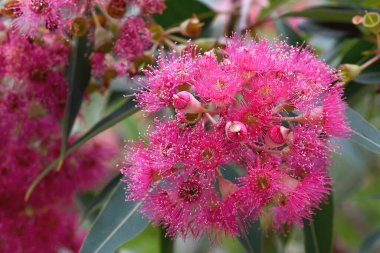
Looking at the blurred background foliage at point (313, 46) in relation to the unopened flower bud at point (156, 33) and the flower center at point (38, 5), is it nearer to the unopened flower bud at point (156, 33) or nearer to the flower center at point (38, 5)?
the unopened flower bud at point (156, 33)

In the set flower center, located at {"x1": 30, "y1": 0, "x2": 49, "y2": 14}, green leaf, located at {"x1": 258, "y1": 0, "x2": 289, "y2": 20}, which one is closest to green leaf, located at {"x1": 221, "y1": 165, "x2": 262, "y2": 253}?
flower center, located at {"x1": 30, "y1": 0, "x2": 49, "y2": 14}

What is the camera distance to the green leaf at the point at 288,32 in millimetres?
1780

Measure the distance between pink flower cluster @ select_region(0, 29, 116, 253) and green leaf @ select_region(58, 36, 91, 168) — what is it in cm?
3

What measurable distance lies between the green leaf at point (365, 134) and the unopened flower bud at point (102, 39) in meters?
0.53

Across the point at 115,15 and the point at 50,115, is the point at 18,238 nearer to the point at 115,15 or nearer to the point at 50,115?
the point at 50,115

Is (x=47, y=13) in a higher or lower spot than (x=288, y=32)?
higher

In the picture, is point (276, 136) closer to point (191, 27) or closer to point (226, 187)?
point (226, 187)

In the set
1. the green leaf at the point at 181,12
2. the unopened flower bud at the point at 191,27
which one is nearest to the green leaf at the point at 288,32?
the green leaf at the point at 181,12

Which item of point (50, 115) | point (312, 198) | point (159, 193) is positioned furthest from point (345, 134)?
point (50, 115)

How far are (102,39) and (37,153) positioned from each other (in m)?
0.36

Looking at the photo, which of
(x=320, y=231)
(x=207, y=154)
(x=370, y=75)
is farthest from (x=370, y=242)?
(x=207, y=154)

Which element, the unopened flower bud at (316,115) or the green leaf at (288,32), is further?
the green leaf at (288,32)

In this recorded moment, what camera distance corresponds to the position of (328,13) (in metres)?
1.71

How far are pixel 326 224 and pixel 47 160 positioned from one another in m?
0.69
